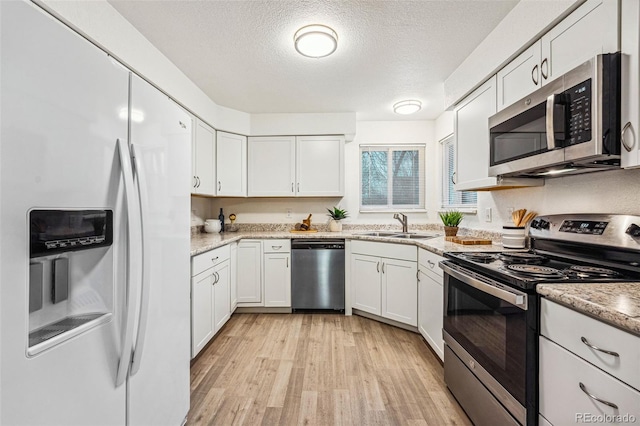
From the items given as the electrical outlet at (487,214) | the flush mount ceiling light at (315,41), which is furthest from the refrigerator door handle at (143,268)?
the electrical outlet at (487,214)

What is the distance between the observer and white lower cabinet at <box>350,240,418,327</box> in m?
2.71

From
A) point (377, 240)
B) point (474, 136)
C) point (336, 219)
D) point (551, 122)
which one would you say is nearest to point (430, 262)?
point (377, 240)

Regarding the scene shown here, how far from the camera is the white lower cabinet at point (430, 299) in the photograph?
7.11 feet

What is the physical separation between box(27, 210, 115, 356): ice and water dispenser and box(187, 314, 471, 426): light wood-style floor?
1.10m

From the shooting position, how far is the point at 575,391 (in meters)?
0.95

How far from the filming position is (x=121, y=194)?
3.21ft

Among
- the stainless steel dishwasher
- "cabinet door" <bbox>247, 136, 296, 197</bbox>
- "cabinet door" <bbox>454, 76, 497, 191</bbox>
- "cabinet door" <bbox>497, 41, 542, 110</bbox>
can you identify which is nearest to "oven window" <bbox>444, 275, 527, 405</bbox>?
"cabinet door" <bbox>454, 76, 497, 191</bbox>

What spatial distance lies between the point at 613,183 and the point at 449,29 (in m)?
1.32

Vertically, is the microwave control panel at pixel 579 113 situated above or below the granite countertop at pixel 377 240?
above

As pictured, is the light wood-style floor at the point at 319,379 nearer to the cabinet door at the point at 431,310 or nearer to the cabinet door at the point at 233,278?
the cabinet door at the point at 431,310

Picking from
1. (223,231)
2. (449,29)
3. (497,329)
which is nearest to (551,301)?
(497,329)

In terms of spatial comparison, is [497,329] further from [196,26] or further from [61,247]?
[196,26]

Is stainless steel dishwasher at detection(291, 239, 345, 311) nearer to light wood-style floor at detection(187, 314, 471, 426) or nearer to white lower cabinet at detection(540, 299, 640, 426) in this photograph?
light wood-style floor at detection(187, 314, 471, 426)

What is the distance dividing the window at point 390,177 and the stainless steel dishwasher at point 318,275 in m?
0.97
